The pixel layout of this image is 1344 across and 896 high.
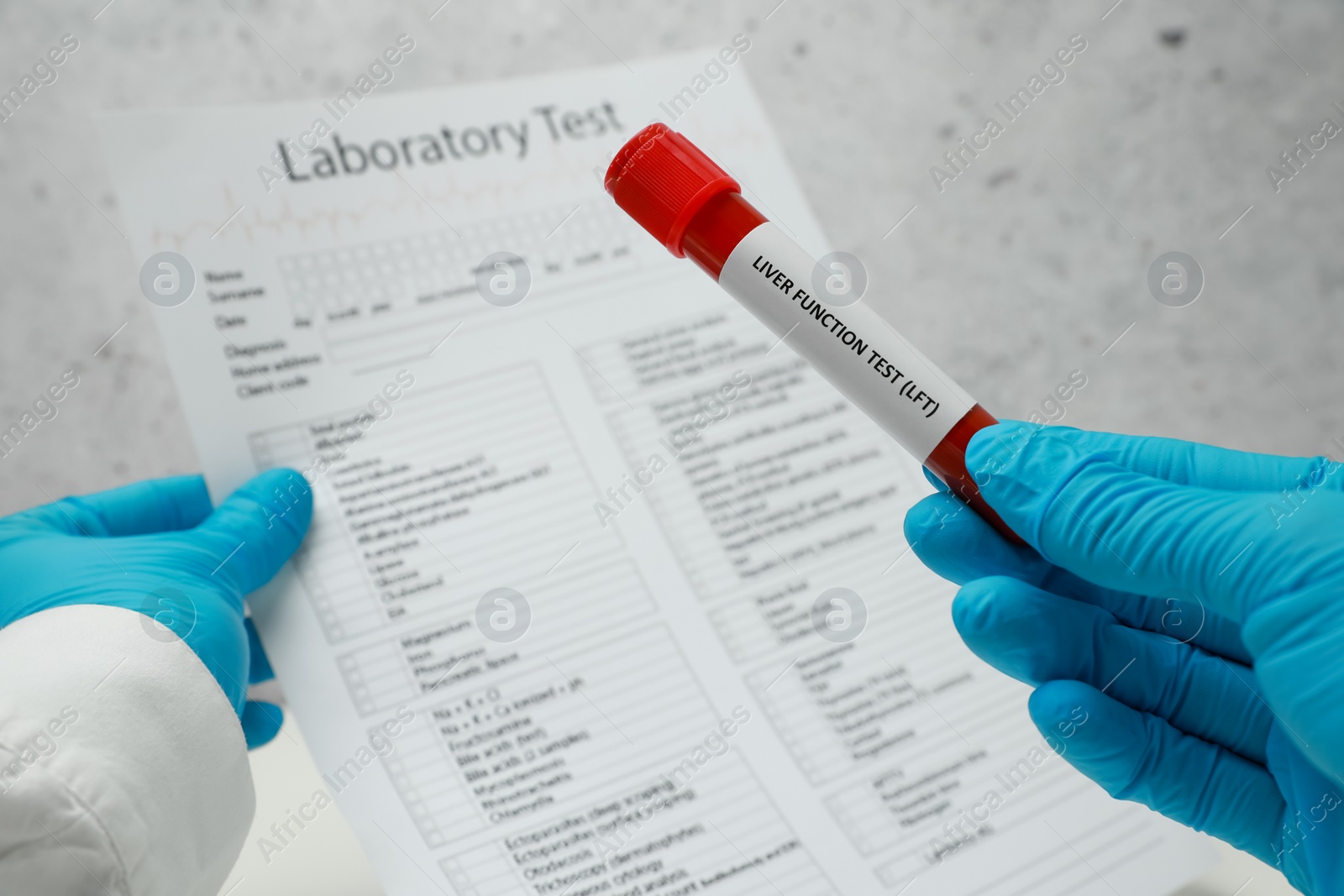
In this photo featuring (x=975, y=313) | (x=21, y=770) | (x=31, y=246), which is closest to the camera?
(x=21, y=770)

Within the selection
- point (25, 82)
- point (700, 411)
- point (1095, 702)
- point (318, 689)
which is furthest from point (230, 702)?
point (25, 82)

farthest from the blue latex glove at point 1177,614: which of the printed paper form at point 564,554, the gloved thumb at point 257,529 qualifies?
the gloved thumb at point 257,529

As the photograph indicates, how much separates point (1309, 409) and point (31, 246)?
3.87 feet

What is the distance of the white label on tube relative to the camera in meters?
0.42

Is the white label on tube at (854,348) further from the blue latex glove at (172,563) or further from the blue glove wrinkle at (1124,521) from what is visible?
the blue latex glove at (172,563)

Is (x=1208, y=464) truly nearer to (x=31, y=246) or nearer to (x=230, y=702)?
(x=230, y=702)

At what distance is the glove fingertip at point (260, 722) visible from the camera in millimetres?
580

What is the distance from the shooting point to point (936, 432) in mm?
420

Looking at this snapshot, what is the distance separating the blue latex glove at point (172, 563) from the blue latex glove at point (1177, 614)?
0.35 meters

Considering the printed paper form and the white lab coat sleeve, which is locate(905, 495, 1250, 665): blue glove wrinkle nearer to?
the printed paper form

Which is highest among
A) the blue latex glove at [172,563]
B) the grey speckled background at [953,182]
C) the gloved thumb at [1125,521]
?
the grey speckled background at [953,182]

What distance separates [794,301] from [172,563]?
361mm

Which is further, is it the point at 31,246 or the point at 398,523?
the point at 31,246

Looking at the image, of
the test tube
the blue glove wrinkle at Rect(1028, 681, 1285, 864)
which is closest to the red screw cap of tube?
the test tube
